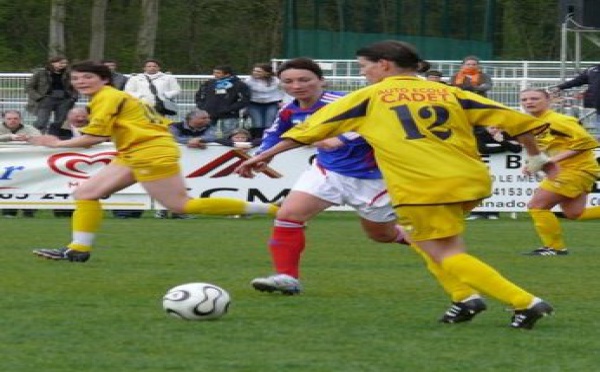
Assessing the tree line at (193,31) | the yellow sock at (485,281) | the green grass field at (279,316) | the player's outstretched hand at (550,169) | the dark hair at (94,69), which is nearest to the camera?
the green grass field at (279,316)

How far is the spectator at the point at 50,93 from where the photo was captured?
21438mm

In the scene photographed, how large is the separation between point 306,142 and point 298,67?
6.34ft

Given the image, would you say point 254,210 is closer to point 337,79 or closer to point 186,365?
point 186,365

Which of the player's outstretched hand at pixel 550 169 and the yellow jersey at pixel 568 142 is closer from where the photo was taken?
the player's outstretched hand at pixel 550 169

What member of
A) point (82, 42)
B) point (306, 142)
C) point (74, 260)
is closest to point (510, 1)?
point (82, 42)

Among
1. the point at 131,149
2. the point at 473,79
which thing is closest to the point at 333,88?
the point at 473,79

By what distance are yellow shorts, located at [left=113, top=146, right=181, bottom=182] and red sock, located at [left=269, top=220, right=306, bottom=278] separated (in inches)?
70.9

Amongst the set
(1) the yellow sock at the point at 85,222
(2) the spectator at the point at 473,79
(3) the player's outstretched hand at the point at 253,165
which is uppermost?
(3) the player's outstretched hand at the point at 253,165

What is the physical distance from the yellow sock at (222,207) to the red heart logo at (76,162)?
7.33m

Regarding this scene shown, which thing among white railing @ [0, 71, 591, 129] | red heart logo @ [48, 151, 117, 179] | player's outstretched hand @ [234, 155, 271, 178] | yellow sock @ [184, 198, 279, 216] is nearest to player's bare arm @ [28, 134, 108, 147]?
yellow sock @ [184, 198, 279, 216]

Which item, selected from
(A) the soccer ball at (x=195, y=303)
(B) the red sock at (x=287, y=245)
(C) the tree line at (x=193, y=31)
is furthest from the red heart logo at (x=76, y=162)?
(C) the tree line at (x=193, y=31)

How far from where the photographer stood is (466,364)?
730cm

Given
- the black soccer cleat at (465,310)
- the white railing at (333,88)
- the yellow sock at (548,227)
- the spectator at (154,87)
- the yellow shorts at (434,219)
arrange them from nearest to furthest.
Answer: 1. the yellow shorts at (434,219)
2. the black soccer cleat at (465,310)
3. the yellow sock at (548,227)
4. the spectator at (154,87)
5. the white railing at (333,88)

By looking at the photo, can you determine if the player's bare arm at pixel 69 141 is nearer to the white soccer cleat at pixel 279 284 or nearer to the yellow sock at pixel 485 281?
the white soccer cleat at pixel 279 284
